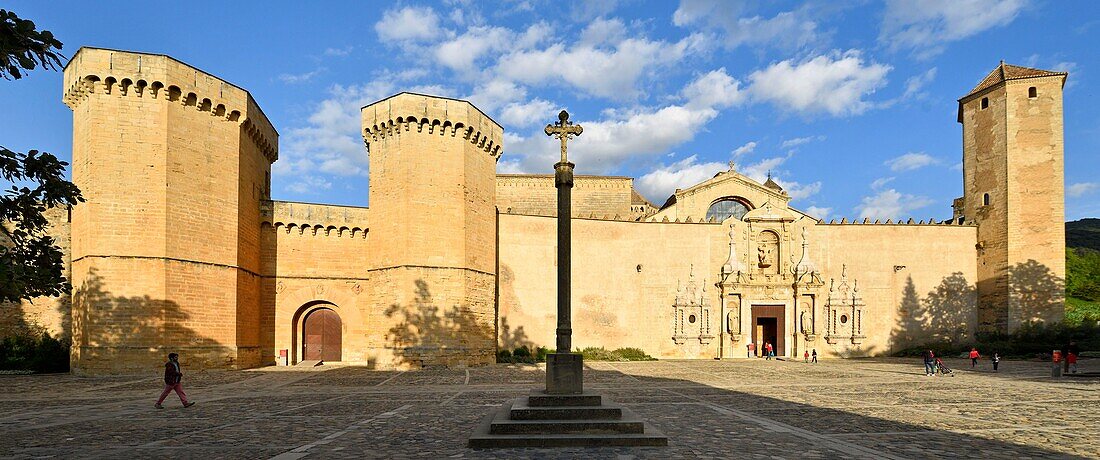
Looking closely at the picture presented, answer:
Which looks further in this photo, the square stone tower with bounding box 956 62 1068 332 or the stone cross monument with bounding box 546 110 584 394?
the square stone tower with bounding box 956 62 1068 332

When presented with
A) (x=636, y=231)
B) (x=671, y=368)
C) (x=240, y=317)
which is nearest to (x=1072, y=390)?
(x=671, y=368)

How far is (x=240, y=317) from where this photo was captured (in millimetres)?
23406

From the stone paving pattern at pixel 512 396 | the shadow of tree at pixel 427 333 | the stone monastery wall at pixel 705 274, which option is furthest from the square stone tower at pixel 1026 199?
the shadow of tree at pixel 427 333

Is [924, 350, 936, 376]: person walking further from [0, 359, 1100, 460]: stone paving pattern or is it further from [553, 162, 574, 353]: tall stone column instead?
[553, 162, 574, 353]: tall stone column

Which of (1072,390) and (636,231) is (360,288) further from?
(1072,390)

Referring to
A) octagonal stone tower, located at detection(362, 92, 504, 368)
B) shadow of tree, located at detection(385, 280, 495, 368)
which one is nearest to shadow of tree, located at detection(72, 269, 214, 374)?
octagonal stone tower, located at detection(362, 92, 504, 368)

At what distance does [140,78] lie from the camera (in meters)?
21.0

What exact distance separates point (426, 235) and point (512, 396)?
10719 millimetres

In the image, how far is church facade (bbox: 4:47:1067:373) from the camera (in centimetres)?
2084

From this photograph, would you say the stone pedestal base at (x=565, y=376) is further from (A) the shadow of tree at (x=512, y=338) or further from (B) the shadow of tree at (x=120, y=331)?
(A) the shadow of tree at (x=512, y=338)

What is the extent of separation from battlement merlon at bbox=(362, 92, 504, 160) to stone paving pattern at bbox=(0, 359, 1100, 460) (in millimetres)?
9585

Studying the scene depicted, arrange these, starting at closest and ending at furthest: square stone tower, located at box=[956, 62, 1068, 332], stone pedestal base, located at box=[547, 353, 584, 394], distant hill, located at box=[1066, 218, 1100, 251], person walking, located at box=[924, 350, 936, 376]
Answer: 1. stone pedestal base, located at box=[547, 353, 584, 394]
2. person walking, located at box=[924, 350, 936, 376]
3. square stone tower, located at box=[956, 62, 1068, 332]
4. distant hill, located at box=[1066, 218, 1100, 251]

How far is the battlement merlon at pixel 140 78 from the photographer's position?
2070 centimetres

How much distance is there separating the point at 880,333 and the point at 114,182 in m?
33.1
